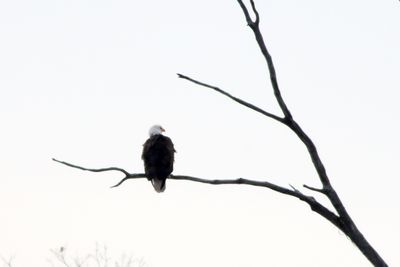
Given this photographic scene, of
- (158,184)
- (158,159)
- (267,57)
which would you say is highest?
(158,159)

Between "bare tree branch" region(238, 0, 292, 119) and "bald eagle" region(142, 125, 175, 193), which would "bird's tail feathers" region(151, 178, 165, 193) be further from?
"bare tree branch" region(238, 0, 292, 119)

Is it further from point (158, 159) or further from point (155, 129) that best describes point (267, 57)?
point (155, 129)

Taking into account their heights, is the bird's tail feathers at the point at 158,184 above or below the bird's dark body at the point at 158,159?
below

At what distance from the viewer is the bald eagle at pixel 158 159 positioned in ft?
31.8

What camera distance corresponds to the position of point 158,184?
9836 mm

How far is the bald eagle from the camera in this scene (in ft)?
31.8

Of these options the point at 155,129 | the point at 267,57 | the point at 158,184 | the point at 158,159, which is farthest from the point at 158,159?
the point at 267,57

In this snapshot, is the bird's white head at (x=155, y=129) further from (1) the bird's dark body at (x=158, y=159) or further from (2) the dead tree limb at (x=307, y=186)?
(2) the dead tree limb at (x=307, y=186)

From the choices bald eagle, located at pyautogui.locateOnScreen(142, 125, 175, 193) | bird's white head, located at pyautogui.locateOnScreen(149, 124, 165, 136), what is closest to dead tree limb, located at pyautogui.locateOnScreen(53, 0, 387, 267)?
bald eagle, located at pyautogui.locateOnScreen(142, 125, 175, 193)

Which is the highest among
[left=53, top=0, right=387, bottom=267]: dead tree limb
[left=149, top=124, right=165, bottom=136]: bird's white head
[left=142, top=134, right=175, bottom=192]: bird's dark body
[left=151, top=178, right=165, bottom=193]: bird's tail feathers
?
[left=149, top=124, right=165, bottom=136]: bird's white head

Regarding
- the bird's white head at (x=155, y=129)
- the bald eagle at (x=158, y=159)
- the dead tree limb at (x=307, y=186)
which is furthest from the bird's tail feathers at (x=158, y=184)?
the dead tree limb at (x=307, y=186)

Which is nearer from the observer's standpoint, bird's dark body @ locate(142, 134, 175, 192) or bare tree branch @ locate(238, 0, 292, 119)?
bare tree branch @ locate(238, 0, 292, 119)

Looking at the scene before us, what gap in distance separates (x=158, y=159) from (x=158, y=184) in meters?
0.34

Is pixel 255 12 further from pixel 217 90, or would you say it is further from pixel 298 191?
pixel 298 191
